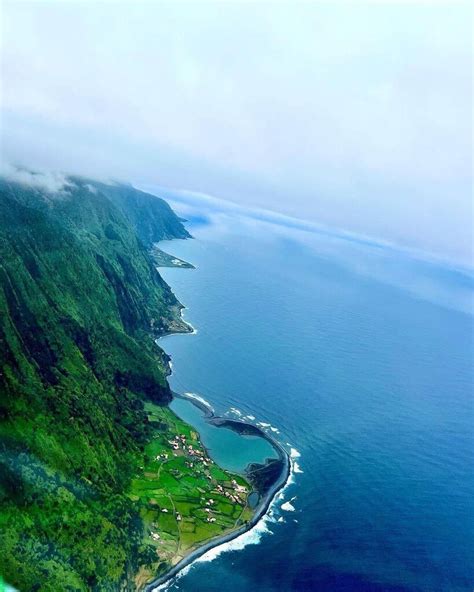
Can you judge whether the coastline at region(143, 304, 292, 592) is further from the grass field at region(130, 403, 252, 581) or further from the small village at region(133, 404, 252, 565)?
the small village at region(133, 404, 252, 565)

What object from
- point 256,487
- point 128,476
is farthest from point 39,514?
point 256,487

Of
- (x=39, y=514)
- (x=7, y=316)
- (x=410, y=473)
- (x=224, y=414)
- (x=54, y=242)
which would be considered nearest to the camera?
(x=39, y=514)

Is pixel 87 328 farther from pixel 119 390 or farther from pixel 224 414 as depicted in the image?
pixel 224 414

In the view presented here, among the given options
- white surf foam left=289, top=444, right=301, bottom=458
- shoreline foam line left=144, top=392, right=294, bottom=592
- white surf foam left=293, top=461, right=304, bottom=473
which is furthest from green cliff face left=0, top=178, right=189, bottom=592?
white surf foam left=289, top=444, right=301, bottom=458

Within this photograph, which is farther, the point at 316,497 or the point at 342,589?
the point at 316,497

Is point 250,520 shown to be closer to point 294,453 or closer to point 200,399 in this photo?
point 294,453
